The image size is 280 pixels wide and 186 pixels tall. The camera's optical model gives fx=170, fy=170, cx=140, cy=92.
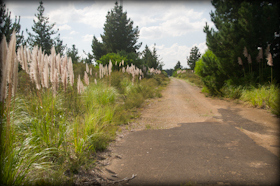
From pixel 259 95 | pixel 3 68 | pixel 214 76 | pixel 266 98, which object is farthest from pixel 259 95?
pixel 3 68

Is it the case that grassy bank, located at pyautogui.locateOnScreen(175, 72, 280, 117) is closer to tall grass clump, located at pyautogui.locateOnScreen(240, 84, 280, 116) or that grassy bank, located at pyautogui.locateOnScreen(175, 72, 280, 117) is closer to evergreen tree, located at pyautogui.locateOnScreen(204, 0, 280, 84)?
tall grass clump, located at pyautogui.locateOnScreen(240, 84, 280, 116)

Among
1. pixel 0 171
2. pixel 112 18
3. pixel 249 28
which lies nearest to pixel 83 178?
pixel 0 171

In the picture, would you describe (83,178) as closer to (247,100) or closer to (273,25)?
(247,100)

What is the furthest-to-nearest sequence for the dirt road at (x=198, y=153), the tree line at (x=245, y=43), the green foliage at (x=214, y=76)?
the green foliage at (x=214, y=76)
the tree line at (x=245, y=43)
the dirt road at (x=198, y=153)

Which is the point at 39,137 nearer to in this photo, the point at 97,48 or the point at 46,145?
the point at 46,145

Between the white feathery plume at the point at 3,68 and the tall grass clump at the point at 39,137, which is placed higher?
the white feathery plume at the point at 3,68

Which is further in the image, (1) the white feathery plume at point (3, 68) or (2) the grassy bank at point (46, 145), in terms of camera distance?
(2) the grassy bank at point (46, 145)

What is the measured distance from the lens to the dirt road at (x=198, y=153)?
2.44m

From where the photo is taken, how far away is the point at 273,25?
27.5 feet

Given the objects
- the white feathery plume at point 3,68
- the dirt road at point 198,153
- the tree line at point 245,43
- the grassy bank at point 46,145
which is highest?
the tree line at point 245,43

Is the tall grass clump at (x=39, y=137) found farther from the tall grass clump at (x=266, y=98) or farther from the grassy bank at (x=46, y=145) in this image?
the tall grass clump at (x=266, y=98)

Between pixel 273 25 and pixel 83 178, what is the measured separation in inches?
414

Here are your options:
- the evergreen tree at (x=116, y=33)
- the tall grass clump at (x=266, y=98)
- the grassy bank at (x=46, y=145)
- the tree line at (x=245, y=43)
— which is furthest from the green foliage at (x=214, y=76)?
the evergreen tree at (x=116, y=33)

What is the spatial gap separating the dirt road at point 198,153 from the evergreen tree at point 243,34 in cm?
494
